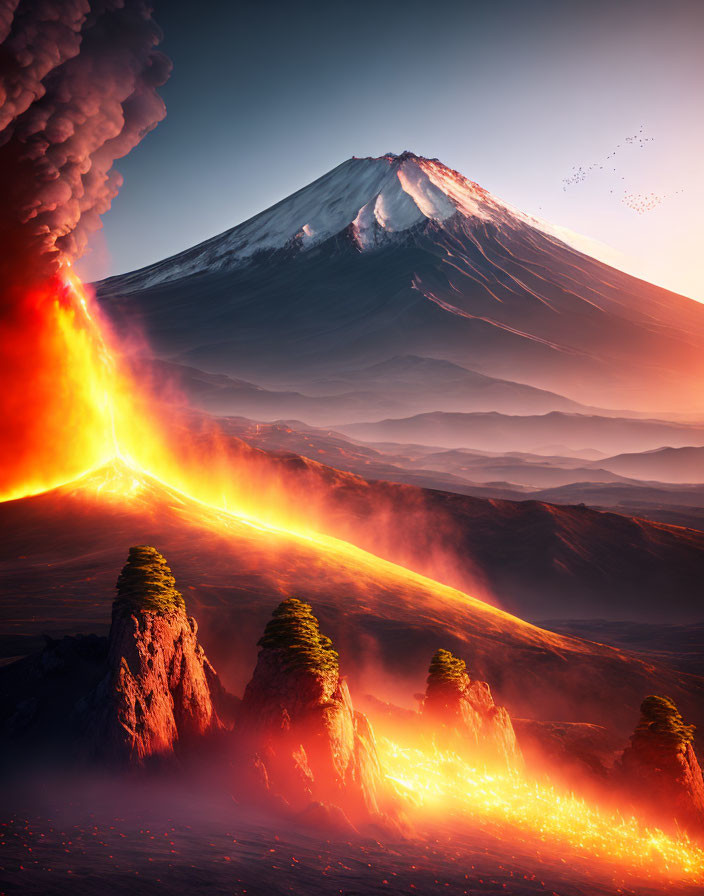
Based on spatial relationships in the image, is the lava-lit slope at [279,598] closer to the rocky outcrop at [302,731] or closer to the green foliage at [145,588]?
the rocky outcrop at [302,731]

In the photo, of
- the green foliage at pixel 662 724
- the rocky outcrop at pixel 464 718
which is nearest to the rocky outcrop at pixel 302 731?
the rocky outcrop at pixel 464 718

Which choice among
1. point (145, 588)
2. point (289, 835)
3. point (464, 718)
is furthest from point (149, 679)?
point (464, 718)

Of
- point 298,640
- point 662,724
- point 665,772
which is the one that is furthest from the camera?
point 662,724

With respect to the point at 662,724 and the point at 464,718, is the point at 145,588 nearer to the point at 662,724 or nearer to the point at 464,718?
the point at 464,718

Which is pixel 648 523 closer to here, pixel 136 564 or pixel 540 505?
pixel 540 505

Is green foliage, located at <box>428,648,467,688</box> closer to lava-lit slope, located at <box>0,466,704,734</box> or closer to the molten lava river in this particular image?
the molten lava river

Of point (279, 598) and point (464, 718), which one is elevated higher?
point (279, 598)

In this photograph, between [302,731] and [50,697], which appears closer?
[302,731]
